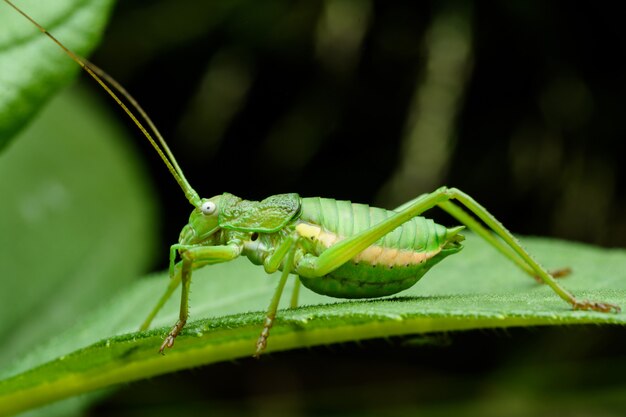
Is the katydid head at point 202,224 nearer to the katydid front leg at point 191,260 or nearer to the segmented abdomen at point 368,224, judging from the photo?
the katydid front leg at point 191,260

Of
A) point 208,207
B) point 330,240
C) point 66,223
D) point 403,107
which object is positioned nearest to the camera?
point 330,240

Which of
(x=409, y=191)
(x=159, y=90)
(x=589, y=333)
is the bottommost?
(x=589, y=333)

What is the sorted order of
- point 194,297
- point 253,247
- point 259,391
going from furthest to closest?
point 259,391 < point 194,297 < point 253,247

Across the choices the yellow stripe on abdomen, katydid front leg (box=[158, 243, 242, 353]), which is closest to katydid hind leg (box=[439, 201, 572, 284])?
the yellow stripe on abdomen

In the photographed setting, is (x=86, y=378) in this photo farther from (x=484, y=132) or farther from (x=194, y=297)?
(x=484, y=132)

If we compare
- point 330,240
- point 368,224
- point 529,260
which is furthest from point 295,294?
point 529,260

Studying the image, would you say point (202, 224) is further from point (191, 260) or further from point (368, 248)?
point (368, 248)

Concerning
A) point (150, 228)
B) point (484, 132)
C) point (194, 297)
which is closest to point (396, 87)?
point (484, 132)
